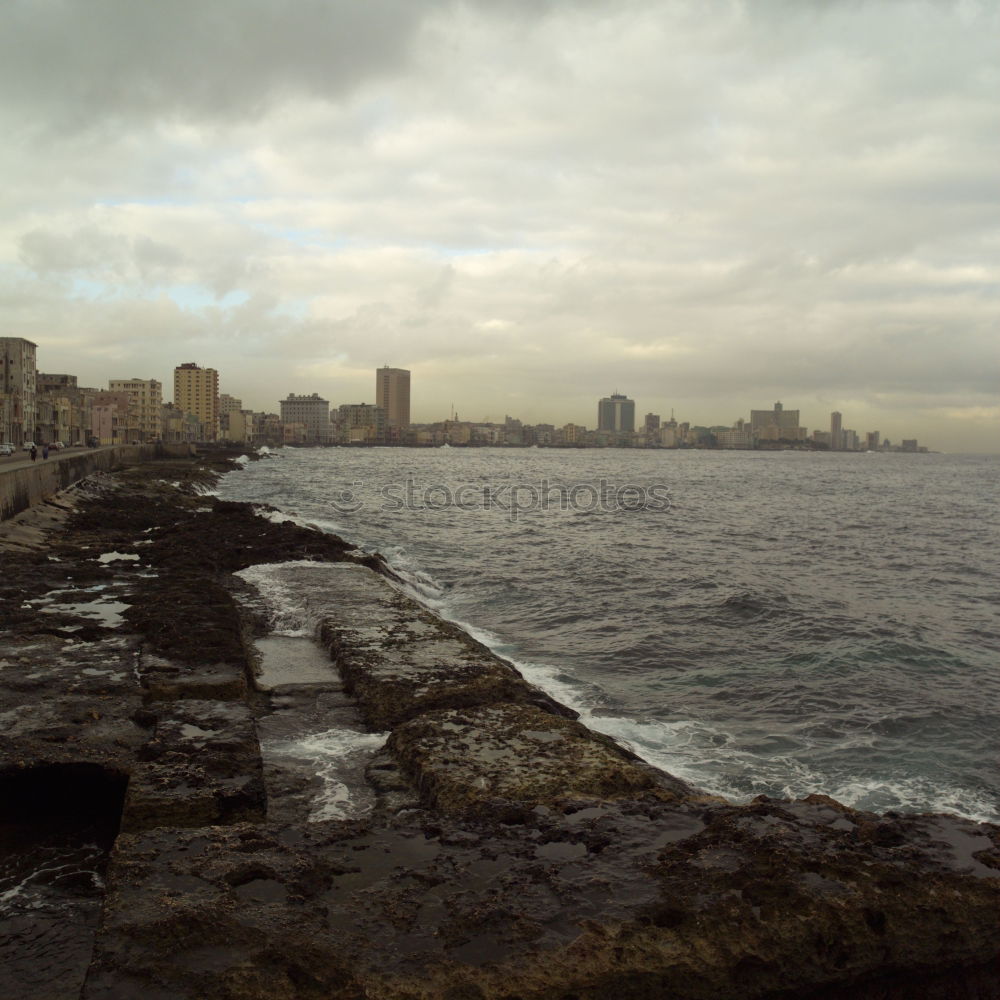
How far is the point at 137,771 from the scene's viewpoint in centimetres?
579

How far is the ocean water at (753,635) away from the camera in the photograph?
379 inches

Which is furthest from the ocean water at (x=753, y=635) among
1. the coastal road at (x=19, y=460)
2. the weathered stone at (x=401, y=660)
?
the coastal road at (x=19, y=460)

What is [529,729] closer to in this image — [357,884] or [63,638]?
[357,884]

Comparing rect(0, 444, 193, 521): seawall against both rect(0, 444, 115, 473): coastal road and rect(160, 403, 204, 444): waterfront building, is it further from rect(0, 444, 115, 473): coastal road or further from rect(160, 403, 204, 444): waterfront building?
rect(160, 403, 204, 444): waterfront building

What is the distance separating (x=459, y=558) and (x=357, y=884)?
22345 mm

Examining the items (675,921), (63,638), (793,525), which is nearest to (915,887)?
(675,921)

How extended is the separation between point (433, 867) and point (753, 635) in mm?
13062

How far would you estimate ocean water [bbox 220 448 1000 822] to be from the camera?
9625 millimetres

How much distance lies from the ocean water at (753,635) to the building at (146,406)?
129016mm

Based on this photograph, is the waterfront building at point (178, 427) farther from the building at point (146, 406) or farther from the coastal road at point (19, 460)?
the coastal road at point (19, 460)

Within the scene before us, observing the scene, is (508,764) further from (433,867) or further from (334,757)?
(433,867)

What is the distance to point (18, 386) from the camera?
97812 millimetres

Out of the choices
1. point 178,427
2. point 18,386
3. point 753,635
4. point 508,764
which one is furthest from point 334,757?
point 178,427

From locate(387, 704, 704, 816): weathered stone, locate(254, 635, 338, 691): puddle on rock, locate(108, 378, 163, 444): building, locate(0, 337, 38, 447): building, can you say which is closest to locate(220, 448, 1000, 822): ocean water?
locate(387, 704, 704, 816): weathered stone
